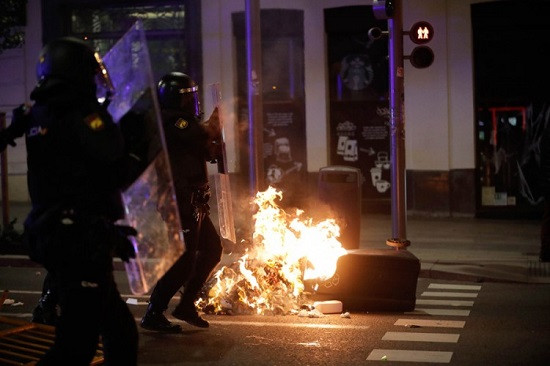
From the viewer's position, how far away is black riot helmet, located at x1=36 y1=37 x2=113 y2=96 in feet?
15.6

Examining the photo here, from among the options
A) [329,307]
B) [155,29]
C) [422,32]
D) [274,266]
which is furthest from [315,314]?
[155,29]

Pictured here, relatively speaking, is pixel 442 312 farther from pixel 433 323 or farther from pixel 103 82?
pixel 103 82

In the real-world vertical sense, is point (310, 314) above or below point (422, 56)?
below

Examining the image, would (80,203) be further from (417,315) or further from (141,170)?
(417,315)

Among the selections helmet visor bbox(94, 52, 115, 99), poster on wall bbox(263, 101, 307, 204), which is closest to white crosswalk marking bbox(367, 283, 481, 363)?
→ helmet visor bbox(94, 52, 115, 99)

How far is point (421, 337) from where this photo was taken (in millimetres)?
7684

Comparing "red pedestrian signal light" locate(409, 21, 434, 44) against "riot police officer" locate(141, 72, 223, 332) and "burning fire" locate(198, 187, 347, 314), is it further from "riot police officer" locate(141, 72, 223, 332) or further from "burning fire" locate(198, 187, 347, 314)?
"riot police officer" locate(141, 72, 223, 332)

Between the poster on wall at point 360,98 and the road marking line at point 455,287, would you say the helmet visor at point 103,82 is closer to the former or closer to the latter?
the road marking line at point 455,287

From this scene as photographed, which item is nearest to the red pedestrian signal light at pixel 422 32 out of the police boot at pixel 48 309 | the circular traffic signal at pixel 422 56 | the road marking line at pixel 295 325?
the circular traffic signal at pixel 422 56

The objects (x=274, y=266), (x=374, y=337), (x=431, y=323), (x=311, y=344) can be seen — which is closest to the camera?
(x=311, y=344)

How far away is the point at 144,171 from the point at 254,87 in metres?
8.33

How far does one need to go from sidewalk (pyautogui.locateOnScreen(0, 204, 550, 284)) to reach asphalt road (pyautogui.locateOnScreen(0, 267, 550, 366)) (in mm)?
1591

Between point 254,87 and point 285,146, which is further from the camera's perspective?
point 285,146

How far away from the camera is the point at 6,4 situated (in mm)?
14516
